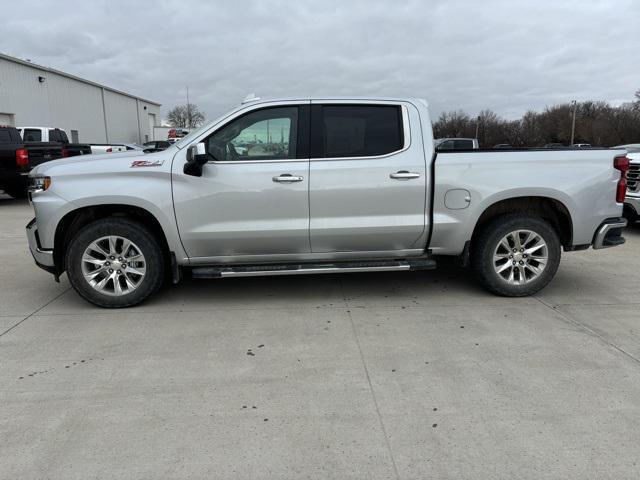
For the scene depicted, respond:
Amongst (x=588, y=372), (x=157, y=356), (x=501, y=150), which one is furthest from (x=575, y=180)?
(x=157, y=356)

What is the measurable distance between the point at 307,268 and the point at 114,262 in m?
1.84

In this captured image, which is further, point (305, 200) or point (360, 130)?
point (360, 130)

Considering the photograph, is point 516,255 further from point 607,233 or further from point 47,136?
point 47,136

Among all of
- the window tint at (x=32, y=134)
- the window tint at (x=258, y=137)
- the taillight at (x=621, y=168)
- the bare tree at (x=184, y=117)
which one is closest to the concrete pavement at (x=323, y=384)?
the taillight at (x=621, y=168)

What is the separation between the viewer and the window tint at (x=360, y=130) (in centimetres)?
479

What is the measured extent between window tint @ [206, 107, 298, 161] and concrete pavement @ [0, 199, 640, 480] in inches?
58.6

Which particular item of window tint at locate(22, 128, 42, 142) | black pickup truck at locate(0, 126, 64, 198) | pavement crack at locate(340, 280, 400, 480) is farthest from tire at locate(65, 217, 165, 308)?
window tint at locate(22, 128, 42, 142)

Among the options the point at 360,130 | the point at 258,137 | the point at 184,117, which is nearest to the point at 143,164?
the point at 258,137

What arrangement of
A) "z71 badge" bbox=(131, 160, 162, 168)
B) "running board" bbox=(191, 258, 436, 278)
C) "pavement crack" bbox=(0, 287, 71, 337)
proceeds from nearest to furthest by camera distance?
"pavement crack" bbox=(0, 287, 71, 337) < "z71 badge" bbox=(131, 160, 162, 168) < "running board" bbox=(191, 258, 436, 278)

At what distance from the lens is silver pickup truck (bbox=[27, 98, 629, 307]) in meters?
4.60

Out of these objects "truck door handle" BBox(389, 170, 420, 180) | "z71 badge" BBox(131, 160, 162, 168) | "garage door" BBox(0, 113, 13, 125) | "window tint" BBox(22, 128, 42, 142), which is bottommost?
"truck door handle" BBox(389, 170, 420, 180)

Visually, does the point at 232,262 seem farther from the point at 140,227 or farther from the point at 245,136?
the point at 245,136

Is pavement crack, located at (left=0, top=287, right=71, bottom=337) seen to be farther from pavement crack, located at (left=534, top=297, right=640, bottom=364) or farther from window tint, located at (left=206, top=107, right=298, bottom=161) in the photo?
pavement crack, located at (left=534, top=297, right=640, bottom=364)

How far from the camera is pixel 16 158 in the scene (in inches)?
489
